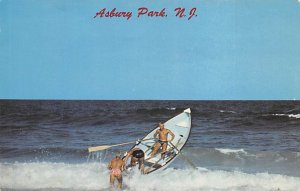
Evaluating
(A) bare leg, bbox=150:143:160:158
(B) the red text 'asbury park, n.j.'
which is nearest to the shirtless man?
(A) bare leg, bbox=150:143:160:158

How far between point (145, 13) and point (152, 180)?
8.35 feet

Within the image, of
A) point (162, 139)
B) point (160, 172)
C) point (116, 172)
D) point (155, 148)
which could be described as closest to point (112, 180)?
point (116, 172)

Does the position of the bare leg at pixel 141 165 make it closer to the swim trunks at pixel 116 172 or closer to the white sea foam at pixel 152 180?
the white sea foam at pixel 152 180

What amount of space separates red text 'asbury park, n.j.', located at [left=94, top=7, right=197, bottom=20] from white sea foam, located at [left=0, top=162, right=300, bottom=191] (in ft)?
8.01

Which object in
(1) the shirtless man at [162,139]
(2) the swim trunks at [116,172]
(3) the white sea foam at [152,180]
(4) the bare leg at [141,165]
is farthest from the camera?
(1) the shirtless man at [162,139]

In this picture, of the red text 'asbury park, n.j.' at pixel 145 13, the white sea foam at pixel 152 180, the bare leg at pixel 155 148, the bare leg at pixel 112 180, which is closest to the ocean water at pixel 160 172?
the white sea foam at pixel 152 180

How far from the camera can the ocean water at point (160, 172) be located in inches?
263

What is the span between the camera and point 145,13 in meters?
6.78

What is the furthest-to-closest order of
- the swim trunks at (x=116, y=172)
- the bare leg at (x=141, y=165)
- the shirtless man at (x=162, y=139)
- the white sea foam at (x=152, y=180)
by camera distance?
the shirtless man at (x=162, y=139) → the bare leg at (x=141, y=165) → the white sea foam at (x=152, y=180) → the swim trunks at (x=116, y=172)

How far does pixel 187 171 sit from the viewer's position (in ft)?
23.4

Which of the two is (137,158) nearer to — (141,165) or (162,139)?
(141,165)

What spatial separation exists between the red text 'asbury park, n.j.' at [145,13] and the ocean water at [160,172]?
8.02 feet

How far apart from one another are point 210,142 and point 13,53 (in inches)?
172

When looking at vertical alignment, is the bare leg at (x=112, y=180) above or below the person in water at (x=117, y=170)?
below
